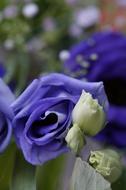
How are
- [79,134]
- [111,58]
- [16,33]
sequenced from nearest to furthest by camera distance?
[79,134] < [111,58] < [16,33]

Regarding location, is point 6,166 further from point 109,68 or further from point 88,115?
point 109,68

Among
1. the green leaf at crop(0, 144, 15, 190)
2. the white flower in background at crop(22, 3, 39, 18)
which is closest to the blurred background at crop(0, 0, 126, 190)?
the white flower in background at crop(22, 3, 39, 18)

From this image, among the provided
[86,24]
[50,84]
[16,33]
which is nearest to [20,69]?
[16,33]

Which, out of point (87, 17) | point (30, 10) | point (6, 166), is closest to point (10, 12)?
point (30, 10)

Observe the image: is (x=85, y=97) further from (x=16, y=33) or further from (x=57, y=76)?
(x=16, y=33)

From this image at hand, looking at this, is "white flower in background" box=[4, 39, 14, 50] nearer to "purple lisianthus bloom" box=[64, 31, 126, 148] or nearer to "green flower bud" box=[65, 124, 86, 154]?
"purple lisianthus bloom" box=[64, 31, 126, 148]

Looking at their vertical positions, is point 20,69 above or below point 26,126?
below

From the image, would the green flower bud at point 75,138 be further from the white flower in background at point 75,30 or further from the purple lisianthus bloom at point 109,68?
the white flower in background at point 75,30
